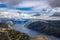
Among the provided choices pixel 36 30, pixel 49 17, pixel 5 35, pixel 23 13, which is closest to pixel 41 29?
pixel 36 30

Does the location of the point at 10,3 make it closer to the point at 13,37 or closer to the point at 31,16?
the point at 31,16

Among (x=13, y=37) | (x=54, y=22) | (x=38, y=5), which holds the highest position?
(x=38, y=5)

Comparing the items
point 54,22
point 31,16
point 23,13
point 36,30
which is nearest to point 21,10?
point 23,13

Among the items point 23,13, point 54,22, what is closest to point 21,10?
point 23,13

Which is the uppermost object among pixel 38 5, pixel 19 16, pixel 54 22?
pixel 38 5

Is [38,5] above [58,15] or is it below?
above

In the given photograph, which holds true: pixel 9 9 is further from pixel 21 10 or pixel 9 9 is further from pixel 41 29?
pixel 41 29

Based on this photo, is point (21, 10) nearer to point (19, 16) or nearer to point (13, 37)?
point (19, 16)

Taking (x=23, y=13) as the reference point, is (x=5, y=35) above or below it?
below
